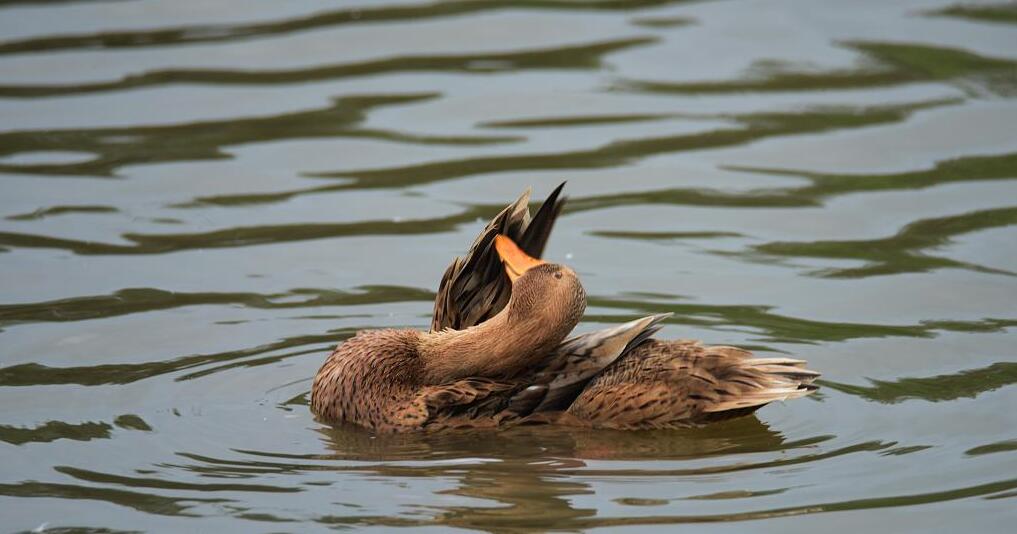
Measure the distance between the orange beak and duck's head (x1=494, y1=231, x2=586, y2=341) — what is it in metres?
0.08

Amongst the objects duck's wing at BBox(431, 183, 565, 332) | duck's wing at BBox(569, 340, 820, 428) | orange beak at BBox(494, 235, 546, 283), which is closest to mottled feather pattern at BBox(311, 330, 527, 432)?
duck's wing at BBox(431, 183, 565, 332)

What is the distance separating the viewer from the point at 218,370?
820cm

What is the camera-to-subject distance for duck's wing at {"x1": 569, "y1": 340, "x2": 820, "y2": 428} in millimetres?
7410

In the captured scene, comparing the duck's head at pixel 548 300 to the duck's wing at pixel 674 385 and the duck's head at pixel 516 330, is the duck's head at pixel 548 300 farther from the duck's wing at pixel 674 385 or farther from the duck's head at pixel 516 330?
the duck's wing at pixel 674 385

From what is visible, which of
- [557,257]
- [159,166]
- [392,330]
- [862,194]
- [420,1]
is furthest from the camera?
[420,1]

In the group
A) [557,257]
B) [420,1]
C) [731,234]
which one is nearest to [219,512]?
[557,257]

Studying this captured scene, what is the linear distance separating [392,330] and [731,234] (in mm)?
2992

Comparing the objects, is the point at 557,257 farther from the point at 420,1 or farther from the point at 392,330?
the point at 420,1

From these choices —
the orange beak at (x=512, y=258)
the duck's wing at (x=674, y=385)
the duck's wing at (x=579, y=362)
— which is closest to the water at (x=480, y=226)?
the duck's wing at (x=674, y=385)

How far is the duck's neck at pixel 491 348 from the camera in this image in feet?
24.6

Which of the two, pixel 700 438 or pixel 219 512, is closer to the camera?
pixel 219 512

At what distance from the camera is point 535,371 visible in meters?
7.65

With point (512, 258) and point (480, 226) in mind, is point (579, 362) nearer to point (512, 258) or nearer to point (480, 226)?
point (512, 258)

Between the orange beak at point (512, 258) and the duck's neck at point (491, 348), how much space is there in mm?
189
